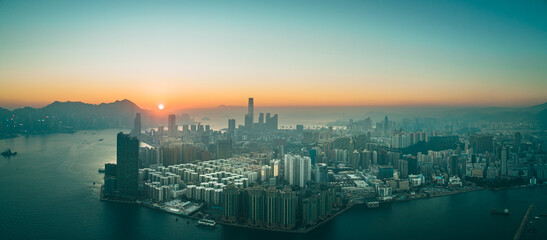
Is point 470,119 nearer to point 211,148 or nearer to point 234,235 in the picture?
point 211,148

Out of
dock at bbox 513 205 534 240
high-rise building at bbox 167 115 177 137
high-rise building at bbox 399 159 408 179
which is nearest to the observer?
dock at bbox 513 205 534 240

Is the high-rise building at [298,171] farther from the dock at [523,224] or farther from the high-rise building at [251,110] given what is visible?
the high-rise building at [251,110]

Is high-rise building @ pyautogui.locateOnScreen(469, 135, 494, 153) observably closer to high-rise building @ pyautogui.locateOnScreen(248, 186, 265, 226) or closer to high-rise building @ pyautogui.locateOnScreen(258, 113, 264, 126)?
high-rise building @ pyautogui.locateOnScreen(248, 186, 265, 226)

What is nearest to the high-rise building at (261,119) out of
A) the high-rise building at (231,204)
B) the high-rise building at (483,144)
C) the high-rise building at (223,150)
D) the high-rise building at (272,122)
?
the high-rise building at (272,122)

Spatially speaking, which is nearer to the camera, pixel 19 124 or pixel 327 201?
pixel 327 201

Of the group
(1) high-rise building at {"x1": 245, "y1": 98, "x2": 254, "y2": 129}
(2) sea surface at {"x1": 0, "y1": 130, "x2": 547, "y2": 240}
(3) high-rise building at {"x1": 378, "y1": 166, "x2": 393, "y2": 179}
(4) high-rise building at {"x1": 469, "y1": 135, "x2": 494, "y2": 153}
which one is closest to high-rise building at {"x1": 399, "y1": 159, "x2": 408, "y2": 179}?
(3) high-rise building at {"x1": 378, "y1": 166, "x2": 393, "y2": 179}

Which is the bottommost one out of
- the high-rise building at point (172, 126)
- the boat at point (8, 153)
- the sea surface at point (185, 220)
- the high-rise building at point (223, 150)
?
the sea surface at point (185, 220)

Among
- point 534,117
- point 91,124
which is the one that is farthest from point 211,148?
point 91,124
